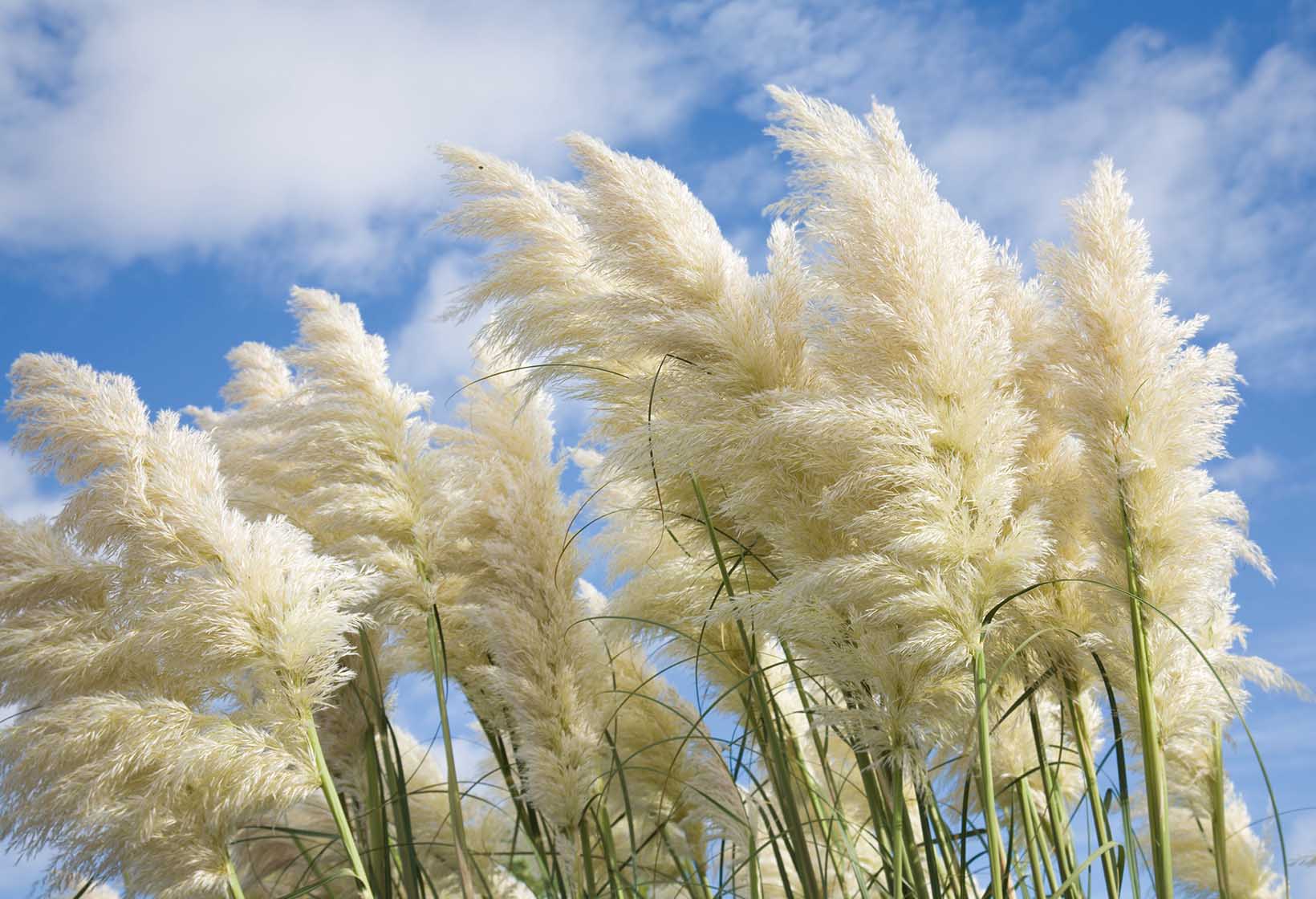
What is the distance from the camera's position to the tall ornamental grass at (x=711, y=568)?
219 centimetres

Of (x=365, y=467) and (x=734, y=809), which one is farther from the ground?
(x=365, y=467)

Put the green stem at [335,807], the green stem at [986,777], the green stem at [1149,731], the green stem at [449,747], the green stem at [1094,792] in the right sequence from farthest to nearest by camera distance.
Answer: the green stem at [449,747] < the green stem at [1094,792] < the green stem at [335,807] < the green stem at [1149,731] < the green stem at [986,777]

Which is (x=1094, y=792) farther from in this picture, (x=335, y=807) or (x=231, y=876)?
(x=231, y=876)

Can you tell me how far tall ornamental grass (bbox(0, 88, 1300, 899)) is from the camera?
7.17 ft

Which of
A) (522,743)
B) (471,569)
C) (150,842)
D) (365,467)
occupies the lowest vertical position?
(150,842)

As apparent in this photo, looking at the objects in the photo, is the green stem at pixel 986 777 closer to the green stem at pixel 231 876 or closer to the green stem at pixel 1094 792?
the green stem at pixel 1094 792

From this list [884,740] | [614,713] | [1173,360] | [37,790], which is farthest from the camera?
[614,713]

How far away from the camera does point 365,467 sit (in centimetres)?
308

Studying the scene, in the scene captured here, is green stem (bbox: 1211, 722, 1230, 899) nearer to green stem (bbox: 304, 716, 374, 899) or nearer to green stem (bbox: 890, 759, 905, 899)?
green stem (bbox: 890, 759, 905, 899)

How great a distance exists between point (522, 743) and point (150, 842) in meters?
0.86

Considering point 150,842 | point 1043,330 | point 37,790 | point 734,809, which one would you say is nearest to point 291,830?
point 150,842

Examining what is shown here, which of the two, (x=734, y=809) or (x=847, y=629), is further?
(x=734, y=809)

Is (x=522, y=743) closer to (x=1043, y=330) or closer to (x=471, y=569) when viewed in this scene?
(x=471, y=569)

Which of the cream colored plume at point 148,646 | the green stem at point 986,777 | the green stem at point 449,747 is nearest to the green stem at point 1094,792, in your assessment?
the green stem at point 986,777
